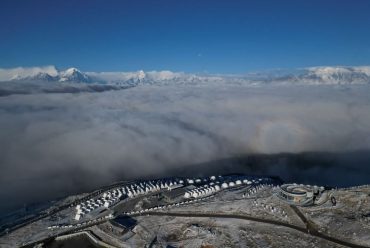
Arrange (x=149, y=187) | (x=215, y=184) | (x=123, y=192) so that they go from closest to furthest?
(x=123, y=192) → (x=215, y=184) → (x=149, y=187)

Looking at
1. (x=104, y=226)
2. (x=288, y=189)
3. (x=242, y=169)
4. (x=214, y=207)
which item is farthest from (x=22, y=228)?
(x=242, y=169)

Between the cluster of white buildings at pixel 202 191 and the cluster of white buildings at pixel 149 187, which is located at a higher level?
the cluster of white buildings at pixel 202 191

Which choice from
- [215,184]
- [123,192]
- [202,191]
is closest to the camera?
[202,191]

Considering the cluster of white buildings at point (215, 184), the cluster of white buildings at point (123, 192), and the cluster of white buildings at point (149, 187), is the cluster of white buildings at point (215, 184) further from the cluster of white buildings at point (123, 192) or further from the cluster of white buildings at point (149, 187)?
the cluster of white buildings at point (123, 192)

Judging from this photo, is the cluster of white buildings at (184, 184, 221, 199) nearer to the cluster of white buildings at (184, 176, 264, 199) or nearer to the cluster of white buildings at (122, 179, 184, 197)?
the cluster of white buildings at (184, 176, 264, 199)

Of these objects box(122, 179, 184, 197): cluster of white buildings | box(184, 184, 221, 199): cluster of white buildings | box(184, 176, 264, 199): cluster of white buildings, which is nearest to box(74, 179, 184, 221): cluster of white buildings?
box(122, 179, 184, 197): cluster of white buildings

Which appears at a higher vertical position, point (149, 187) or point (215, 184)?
point (215, 184)

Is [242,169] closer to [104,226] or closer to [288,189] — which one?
[288,189]

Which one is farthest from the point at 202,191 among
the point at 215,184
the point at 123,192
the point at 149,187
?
the point at 123,192

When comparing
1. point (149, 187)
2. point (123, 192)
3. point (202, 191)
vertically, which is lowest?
point (123, 192)

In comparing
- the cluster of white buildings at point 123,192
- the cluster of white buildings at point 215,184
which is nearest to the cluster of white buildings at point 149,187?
the cluster of white buildings at point 123,192

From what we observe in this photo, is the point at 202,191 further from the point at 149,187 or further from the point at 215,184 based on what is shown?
the point at 149,187

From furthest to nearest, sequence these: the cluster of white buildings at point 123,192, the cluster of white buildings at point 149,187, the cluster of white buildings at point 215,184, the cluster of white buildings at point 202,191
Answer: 1. the cluster of white buildings at point 149,187
2. the cluster of white buildings at point 215,184
3. the cluster of white buildings at point 202,191
4. the cluster of white buildings at point 123,192
